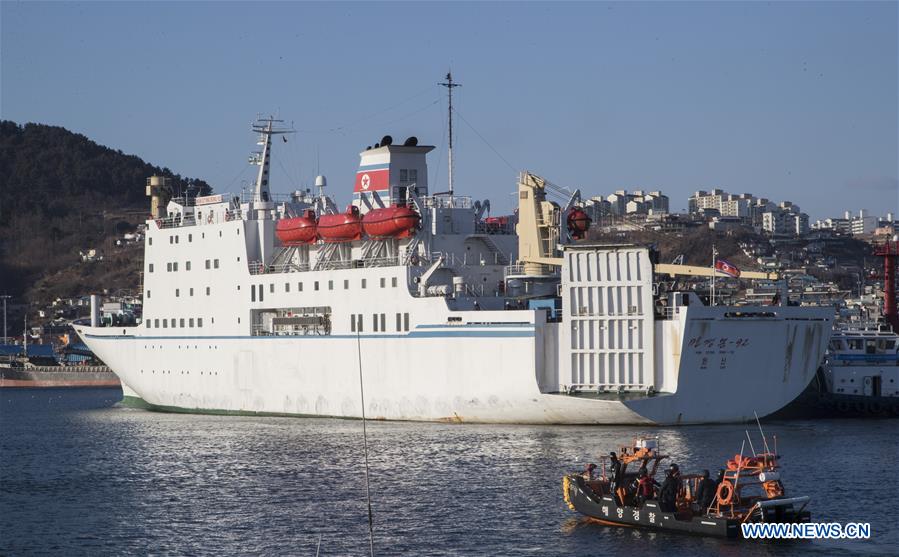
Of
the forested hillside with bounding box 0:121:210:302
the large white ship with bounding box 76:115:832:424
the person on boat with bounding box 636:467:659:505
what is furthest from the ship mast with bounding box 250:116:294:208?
the forested hillside with bounding box 0:121:210:302

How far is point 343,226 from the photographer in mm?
47531

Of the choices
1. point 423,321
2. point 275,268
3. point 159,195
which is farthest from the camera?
point 159,195

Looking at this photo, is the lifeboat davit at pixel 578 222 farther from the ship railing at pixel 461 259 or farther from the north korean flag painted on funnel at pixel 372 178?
the north korean flag painted on funnel at pixel 372 178

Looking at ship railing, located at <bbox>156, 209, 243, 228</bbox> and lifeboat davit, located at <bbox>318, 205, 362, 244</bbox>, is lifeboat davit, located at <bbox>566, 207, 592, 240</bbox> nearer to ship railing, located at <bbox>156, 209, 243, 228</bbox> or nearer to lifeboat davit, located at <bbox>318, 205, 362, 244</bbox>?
lifeboat davit, located at <bbox>318, 205, 362, 244</bbox>

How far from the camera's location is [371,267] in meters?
46.3

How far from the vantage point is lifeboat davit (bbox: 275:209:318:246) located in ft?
161

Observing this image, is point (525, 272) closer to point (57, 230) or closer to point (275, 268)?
point (275, 268)

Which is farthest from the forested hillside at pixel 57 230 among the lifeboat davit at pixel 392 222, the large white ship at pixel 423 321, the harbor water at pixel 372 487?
the harbor water at pixel 372 487

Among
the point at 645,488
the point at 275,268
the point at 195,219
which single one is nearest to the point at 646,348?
the point at 645,488

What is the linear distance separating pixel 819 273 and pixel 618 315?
94.0 metres

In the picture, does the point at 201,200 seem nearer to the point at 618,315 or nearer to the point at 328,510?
the point at 618,315

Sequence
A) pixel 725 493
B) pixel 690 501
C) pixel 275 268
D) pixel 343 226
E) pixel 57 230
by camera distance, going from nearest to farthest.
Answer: pixel 725 493 → pixel 690 501 → pixel 343 226 → pixel 275 268 → pixel 57 230

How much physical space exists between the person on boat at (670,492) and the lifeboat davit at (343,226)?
22.5 metres

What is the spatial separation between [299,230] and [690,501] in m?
25.3
